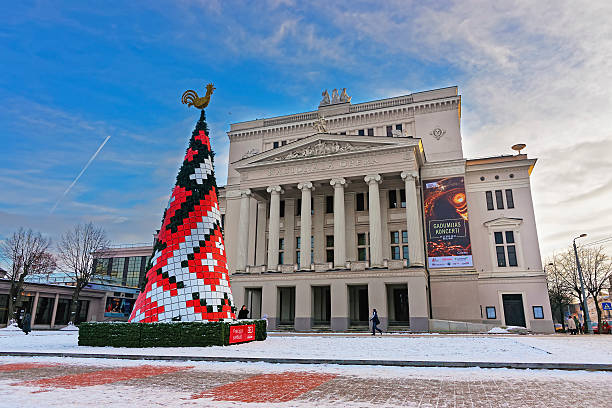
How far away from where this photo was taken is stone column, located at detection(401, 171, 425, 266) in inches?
1241

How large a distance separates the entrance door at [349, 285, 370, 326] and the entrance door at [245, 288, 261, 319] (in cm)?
852

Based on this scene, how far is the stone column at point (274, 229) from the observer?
35.3m

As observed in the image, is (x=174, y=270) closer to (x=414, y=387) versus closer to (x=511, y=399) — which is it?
(x=414, y=387)

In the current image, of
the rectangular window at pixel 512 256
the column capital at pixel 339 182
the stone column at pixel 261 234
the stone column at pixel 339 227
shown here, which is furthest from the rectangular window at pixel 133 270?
the rectangular window at pixel 512 256

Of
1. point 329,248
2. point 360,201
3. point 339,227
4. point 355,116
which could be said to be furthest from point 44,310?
point 355,116

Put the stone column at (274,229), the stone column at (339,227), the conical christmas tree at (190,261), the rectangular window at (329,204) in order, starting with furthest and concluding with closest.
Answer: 1. the rectangular window at (329,204)
2. the stone column at (274,229)
3. the stone column at (339,227)
4. the conical christmas tree at (190,261)

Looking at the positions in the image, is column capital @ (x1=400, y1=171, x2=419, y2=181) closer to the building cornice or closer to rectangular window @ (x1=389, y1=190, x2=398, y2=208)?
rectangular window @ (x1=389, y1=190, x2=398, y2=208)

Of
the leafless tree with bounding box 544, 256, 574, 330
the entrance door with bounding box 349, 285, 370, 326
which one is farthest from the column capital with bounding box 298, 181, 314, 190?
the leafless tree with bounding box 544, 256, 574, 330

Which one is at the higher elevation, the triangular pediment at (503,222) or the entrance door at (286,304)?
the triangular pediment at (503,222)

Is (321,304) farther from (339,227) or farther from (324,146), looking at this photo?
(324,146)

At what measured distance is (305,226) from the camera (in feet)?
116

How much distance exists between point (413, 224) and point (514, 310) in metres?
12.7

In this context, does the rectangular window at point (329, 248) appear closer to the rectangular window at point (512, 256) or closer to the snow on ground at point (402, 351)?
the rectangular window at point (512, 256)

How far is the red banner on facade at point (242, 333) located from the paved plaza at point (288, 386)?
535 cm
